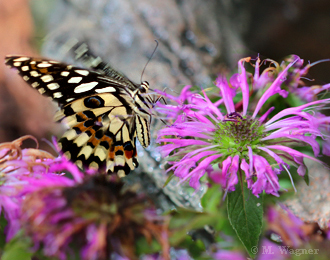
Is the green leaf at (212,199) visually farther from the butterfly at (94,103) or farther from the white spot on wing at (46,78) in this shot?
the white spot on wing at (46,78)

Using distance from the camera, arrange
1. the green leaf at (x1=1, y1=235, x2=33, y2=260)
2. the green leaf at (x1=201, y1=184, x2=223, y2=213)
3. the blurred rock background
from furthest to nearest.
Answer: the blurred rock background → the green leaf at (x1=201, y1=184, x2=223, y2=213) → the green leaf at (x1=1, y1=235, x2=33, y2=260)

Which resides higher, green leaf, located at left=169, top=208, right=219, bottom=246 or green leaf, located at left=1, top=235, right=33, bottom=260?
green leaf, located at left=169, top=208, right=219, bottom=246

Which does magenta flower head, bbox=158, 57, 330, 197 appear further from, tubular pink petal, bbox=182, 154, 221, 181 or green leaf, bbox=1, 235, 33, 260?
green leaf, bbox=1, 235, 33, 260

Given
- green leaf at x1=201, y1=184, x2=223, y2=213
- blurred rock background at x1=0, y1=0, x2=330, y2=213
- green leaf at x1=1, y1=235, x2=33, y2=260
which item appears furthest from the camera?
blurred rock background at x1=0, y1=0, x2=330, y2=213

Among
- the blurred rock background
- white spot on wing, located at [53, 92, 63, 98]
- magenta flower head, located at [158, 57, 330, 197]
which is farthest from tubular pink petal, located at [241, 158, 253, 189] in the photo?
white spot on wing, located at [53, 92, 63, 98]

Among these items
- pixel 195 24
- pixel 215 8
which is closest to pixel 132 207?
pixel 195 24

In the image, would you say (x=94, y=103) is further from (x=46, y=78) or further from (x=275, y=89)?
(x=275, y=89)

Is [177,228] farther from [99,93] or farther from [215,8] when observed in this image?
[215,8]
